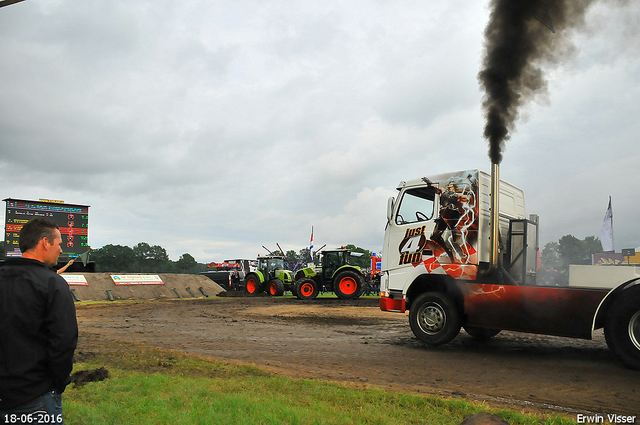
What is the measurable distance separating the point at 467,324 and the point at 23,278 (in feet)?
24.8

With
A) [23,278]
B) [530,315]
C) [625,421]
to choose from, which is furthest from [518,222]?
[23,278]

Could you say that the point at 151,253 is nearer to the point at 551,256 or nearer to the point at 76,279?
the point at 76,279

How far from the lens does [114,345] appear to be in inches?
341

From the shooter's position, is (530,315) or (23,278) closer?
(23,278)

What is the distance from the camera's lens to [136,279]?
27547mm

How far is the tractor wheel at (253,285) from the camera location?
29.0 m

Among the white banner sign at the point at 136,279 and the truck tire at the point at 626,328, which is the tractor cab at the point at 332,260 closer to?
the white banner sign at the point at 136,279

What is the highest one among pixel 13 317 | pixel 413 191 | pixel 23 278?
pixel 413 191

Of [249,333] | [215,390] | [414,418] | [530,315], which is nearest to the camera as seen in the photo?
[414,418]

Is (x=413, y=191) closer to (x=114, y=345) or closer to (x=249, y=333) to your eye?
(x=249, y=333)

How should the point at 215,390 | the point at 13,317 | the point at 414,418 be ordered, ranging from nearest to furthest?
the point at 13,317, the point at 414,418, the point at 215,390

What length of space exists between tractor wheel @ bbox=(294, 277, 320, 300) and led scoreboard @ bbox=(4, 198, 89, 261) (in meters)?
14.6

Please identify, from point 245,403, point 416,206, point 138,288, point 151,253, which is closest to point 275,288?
point 138,288

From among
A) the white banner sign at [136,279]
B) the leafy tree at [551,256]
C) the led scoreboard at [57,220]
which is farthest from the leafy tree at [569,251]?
Answer: the led scoreboard at [57,220]
